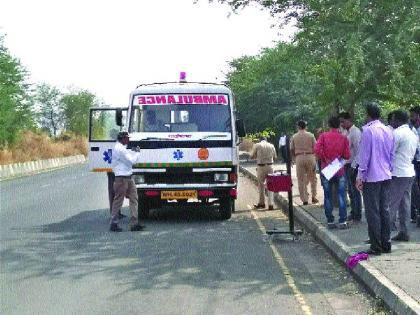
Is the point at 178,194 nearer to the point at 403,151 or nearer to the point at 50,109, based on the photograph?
the point at 403,151

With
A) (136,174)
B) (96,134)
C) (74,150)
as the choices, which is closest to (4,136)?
(74,150)

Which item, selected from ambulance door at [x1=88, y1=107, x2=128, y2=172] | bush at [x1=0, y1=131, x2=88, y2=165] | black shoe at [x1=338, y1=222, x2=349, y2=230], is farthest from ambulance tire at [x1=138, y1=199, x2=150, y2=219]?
bush at [x1=0, y1=131, x2=88, y2=165]

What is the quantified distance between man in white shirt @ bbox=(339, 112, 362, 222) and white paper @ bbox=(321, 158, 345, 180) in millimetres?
546

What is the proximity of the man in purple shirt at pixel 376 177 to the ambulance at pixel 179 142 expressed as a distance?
520 centimetres

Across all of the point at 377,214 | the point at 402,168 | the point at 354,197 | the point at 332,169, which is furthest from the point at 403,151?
the point at 354,197

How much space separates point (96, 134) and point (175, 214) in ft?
9.95

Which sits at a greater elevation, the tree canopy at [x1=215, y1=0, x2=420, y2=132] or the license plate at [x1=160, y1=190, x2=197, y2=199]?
the tree canopy at [x1=215, y1=0, x2=420, y2=132]

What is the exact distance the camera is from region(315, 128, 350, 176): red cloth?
1131 centimetres

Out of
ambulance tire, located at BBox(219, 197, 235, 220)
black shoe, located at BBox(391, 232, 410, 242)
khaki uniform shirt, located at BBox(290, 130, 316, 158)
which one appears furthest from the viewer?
khaki uniform shirt, located at BBox(290, 130, 316, 158)

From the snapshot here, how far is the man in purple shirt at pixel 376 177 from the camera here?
8570mm

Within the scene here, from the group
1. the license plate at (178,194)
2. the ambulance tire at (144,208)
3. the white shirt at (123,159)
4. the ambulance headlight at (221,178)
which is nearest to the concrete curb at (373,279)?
the ambulance headlight at (221,178)

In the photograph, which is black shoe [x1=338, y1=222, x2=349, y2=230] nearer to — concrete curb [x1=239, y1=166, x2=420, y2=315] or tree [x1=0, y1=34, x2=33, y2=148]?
concrete curb [x1=239, y1=166, x2=420, y2=315]

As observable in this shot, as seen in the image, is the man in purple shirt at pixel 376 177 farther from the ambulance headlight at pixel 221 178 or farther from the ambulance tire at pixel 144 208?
the ambulance tire at pixel 144 208

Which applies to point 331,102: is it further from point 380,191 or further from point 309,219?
point 380,191
